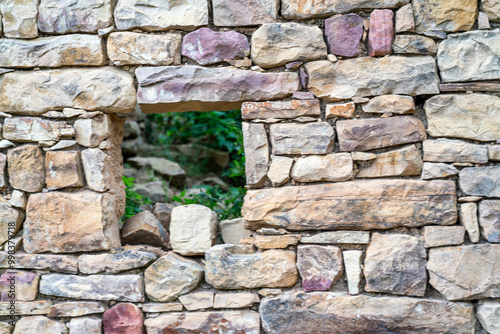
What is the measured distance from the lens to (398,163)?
210 cm

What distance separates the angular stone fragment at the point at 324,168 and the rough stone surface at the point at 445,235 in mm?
488

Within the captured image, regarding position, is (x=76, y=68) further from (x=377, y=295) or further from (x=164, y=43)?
(x=377, y=295)

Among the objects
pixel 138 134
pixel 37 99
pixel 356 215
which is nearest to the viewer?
pixel 356 215

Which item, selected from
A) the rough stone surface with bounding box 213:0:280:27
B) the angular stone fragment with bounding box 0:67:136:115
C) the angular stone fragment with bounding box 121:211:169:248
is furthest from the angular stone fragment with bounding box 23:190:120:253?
the rough stone surface with bounding box 213:0:280:27

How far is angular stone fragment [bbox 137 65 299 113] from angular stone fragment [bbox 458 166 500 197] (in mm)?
957

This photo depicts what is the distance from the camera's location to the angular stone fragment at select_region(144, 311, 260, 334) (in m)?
2.15

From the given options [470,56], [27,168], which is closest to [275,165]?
[470,56]

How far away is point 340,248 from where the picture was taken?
2.13 m

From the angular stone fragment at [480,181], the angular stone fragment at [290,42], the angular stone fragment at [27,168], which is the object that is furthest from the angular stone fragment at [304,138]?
the angular stone fragment at [27,168]

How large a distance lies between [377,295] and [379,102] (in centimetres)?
98

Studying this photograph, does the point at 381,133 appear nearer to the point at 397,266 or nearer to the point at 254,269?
the point at 397,266

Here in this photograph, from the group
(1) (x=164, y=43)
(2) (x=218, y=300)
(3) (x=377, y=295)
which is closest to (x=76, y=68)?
(1) (x=164, y=43)

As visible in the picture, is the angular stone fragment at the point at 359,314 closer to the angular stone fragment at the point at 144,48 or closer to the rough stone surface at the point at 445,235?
the rough stone surface at the point at 445,235

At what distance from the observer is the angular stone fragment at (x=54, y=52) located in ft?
7.32
